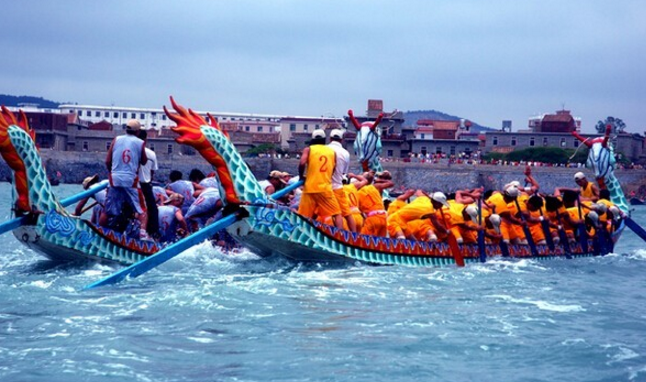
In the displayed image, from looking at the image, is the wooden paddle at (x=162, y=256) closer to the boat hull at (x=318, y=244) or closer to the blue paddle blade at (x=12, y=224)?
the boat hull at (x=318, y=244)

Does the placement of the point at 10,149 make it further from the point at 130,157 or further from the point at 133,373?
the point at 133,373

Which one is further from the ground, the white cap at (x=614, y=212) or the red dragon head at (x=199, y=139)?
the red dragon head at (x=199, y=139)

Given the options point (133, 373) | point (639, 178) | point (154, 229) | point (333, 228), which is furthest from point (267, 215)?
point (639, 178)

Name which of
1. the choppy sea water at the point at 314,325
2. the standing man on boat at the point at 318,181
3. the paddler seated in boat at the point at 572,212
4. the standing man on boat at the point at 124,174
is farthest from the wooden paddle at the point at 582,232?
the standing man on boat at the point at 124,174

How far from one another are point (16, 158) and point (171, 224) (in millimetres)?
2524

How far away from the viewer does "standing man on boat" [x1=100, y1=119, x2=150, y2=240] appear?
12.2 metres

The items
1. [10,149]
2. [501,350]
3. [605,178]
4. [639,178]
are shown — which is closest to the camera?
[501,350]

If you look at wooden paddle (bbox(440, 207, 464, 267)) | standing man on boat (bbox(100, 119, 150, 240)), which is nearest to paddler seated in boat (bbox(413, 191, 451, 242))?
wooden paddle (bbox(440, 207, 464, 267))

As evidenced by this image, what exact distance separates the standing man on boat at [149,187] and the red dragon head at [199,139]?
1296mm

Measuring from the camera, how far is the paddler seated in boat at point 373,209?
1330 cm

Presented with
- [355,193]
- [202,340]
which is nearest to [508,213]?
[355,193]

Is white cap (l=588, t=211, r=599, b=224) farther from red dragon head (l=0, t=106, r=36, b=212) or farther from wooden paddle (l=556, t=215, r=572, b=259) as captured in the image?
red dragon head (l=0, t=106, r=36, b=212)

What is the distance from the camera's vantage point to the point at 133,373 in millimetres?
6914

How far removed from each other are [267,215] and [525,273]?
3.85 meters
